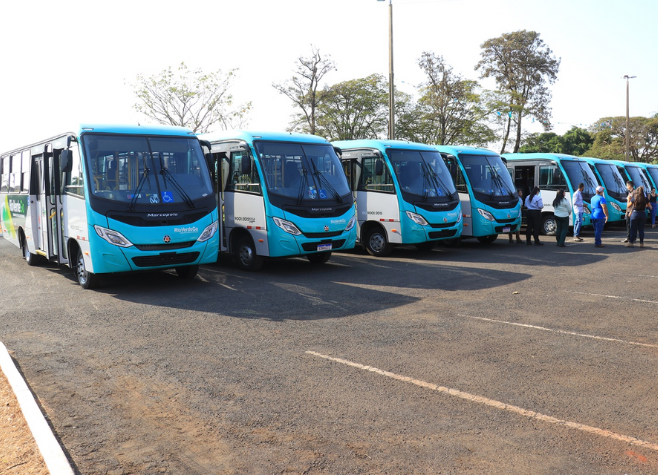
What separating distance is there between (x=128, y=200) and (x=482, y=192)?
32.4 feet

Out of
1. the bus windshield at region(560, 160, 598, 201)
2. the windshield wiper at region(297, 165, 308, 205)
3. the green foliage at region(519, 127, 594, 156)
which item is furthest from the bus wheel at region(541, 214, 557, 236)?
the green foliage at region(519, 127, 594, 156)

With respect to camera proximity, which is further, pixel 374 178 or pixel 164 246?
pixel 374 178

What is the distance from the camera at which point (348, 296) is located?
949cm

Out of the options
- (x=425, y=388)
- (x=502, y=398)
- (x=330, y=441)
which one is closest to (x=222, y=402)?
(x=330, y=441)

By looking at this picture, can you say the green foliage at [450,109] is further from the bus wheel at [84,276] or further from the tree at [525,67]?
the bus wheel at [84,276]

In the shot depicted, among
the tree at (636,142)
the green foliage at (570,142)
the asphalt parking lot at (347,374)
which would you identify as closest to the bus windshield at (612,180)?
the asphalt parking lot at (347,374)

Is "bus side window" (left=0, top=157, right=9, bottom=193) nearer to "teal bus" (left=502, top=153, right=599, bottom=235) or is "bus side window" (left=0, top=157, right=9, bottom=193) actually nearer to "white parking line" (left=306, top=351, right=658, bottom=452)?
"white parking line" (left=306, top=351, right=658, bottom=452)

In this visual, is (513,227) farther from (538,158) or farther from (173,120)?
(173,120)

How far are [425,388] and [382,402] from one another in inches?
19.9

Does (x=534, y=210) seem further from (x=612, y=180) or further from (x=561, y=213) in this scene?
(x=612, y=180)

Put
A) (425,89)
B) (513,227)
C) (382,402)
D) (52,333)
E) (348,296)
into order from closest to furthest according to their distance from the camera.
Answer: (382,402) < (52,333) < (348,296) < (513,227) < (425,89)

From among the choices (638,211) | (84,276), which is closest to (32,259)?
(84,276)

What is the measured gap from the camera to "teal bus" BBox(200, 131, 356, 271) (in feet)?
38.3

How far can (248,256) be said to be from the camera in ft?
40.6
